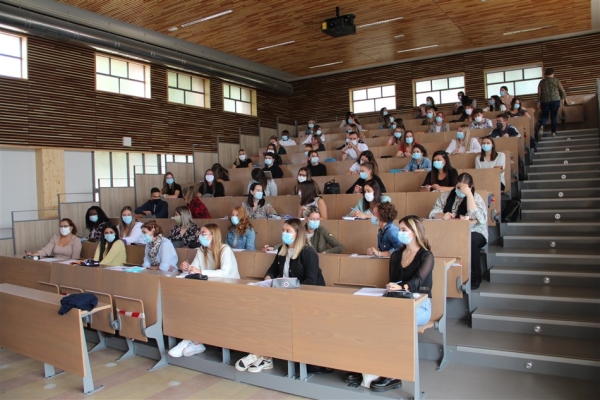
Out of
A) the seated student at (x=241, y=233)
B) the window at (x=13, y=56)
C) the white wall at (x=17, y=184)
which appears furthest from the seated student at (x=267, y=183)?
the window at (x=13, y=56)

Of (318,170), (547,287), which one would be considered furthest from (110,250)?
(547,287)

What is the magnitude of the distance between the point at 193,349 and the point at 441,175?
3540 millimetres

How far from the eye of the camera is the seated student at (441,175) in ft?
19.4

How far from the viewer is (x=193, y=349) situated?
431 cm

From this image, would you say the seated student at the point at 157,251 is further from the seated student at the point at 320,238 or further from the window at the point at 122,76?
the window at the point at 122,76

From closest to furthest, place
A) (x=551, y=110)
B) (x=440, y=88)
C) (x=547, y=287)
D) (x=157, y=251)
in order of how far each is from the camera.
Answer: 1. (x=547, y=287)
2. (x=157, y=251)
3. (x=551, y=110)
4. (x=440, y=88)

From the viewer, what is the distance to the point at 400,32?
10.8m

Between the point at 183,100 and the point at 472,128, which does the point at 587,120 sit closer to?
the point at 472,128

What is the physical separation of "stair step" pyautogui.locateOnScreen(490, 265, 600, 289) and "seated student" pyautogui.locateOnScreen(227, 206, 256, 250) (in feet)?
8.55

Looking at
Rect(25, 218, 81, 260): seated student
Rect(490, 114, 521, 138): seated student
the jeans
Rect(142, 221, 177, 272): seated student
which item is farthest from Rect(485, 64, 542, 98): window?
Rect(25, 218, 81, 260): seated student

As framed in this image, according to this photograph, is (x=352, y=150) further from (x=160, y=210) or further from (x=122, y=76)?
(x=122, y=76)

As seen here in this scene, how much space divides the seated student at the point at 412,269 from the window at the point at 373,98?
1059 cm

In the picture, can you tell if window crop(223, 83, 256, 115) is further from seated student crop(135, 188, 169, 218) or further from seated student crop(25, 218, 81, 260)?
seated student crop(25, 218, 81, 260)

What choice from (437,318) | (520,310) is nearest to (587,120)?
(520,310)
